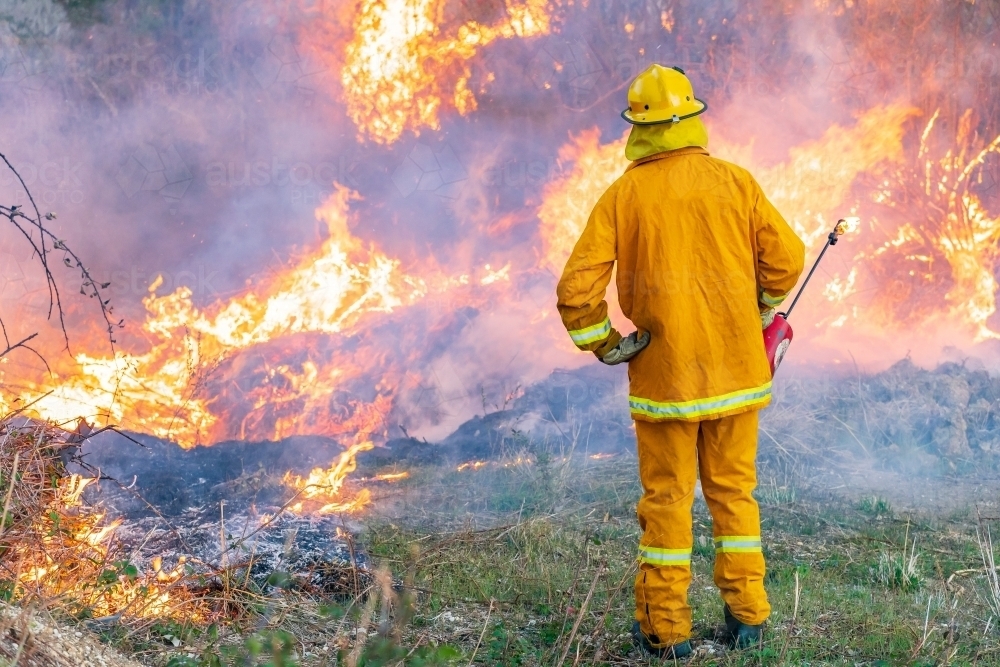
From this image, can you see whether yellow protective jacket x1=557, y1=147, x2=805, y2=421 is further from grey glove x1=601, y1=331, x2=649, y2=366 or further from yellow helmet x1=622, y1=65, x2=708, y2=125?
yellow helmet x1=622, y1=65, x2=708, y2=125

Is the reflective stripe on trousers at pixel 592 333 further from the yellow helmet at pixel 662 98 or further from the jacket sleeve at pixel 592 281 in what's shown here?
the yellow helmet at pixel 662 98

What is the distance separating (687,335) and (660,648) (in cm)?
113

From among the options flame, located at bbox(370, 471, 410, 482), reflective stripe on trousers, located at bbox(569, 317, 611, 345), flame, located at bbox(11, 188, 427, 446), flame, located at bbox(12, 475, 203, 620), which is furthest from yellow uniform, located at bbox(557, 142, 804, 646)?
flame, located at bbox(11, 188, 427, 446)

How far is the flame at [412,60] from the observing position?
6578mm

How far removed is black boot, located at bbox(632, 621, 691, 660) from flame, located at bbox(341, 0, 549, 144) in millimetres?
4399

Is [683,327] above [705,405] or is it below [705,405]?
above

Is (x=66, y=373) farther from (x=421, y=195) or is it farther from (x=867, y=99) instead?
(x=867, y=99)

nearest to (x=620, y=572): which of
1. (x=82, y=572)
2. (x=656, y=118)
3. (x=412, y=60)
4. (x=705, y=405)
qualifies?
(x=705, y=405)

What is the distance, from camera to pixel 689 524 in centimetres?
336

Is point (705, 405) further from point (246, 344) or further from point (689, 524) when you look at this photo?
point (246, 344)

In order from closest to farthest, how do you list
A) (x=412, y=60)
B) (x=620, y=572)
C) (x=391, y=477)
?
(x=620, y=572), (x=391, y=477), (x=412, y=60)

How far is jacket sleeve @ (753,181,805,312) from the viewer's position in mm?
3375

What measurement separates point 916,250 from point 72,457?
6499 mm

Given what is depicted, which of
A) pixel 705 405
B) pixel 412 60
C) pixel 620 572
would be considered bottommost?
pixel 620 572
